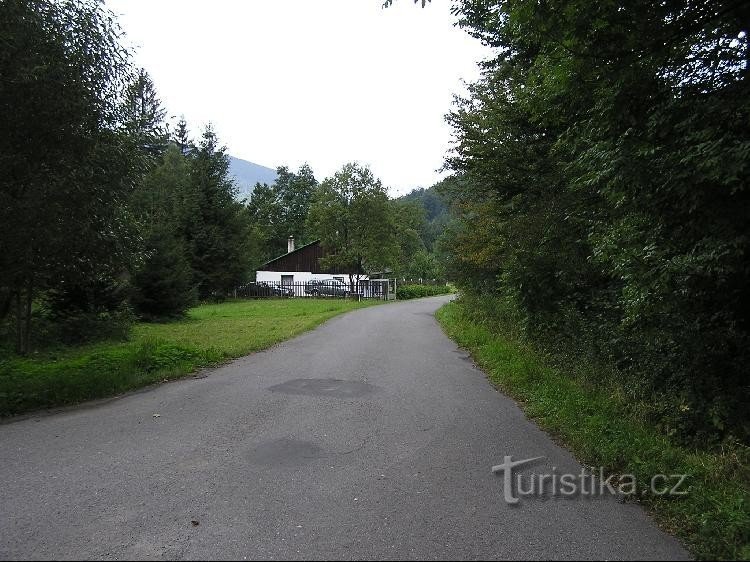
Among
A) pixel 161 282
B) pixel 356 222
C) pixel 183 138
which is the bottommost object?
pixel 161 282

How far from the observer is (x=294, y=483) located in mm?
4113

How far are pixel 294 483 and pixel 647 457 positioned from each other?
312 cm

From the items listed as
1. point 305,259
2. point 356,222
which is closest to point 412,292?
point 356,222

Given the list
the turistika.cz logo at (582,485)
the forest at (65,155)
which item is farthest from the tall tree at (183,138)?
the turistika.cz logo at (582,485)

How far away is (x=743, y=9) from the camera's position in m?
4.75

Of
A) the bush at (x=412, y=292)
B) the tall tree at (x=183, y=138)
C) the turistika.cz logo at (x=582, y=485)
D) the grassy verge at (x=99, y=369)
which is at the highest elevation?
the tall tree at (x=183, y=138)

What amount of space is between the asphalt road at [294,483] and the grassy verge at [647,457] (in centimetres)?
21

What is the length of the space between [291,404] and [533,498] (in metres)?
3.79

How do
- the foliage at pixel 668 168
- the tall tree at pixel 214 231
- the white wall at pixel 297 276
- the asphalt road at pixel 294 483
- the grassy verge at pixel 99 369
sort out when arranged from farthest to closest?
1. the white wall at pixel 297 276
2. the tall tree at pixel 214 231
3. the grassy verge at pixel 99 369
4. the foliage at pixel 668 168
5. the asphalt road at pixel 294 483

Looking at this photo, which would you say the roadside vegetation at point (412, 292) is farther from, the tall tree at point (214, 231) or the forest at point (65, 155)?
the forest at point (65, 155)

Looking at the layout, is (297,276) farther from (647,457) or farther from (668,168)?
(647,457)

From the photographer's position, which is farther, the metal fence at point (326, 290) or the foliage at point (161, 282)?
the metal fence at point (326, 290)

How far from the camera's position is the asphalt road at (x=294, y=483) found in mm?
3211

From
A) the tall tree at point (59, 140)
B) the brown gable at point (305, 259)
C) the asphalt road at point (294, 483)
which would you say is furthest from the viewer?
the brown gable at point (305, 259)
